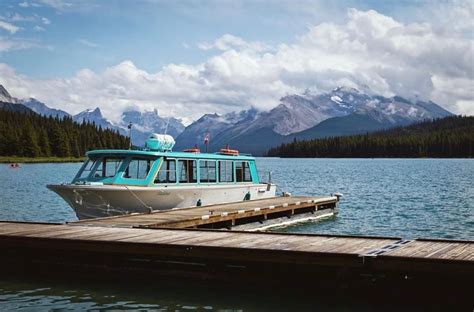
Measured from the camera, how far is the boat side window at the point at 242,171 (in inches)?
1398

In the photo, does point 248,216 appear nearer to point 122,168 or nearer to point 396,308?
point 122,168

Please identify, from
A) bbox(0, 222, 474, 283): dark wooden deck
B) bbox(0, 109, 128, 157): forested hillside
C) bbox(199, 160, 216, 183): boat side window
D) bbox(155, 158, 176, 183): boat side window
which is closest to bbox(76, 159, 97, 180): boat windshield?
bbox(155, 158, 176, 183): boat side window

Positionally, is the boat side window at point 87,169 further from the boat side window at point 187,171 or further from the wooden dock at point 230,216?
the boat side window at point 187,171

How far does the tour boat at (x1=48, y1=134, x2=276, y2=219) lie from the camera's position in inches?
1069

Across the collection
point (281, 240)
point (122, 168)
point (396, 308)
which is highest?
point (122, 168)

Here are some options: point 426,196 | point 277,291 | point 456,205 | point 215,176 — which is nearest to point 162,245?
point 277,291

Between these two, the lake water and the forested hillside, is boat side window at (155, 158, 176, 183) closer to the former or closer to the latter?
the lake water

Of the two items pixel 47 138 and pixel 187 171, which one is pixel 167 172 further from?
pixel 47 138

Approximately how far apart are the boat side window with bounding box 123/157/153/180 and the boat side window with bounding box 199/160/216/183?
4036 mm

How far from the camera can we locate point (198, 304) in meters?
15.0

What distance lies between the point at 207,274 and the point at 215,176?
16705 mm

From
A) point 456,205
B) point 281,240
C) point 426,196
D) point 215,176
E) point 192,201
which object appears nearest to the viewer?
point 281,240

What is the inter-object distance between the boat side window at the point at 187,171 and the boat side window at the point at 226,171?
2.73 m

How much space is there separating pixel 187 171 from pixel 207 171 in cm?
189
